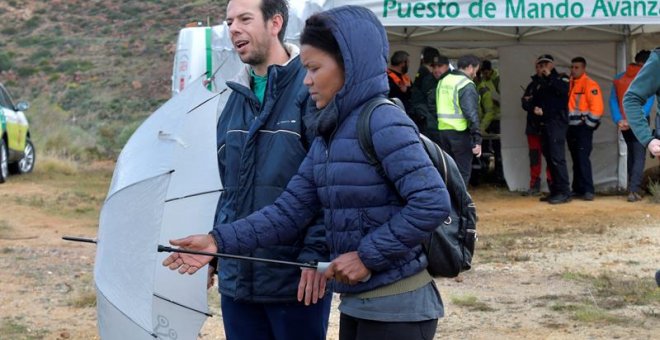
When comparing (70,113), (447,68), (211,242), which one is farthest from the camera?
(70,113)

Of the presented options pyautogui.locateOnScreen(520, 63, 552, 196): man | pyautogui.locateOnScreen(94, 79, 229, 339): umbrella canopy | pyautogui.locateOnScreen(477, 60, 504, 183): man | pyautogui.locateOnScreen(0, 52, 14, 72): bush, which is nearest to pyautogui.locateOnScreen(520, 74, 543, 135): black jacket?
pyautogui.locateOnScreen(520, 63, 552, 196): man

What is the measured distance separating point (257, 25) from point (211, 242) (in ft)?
2.67

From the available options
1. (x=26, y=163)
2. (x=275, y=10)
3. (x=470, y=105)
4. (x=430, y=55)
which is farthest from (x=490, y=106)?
(x=275, y=10)

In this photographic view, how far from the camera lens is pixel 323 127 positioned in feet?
11.5

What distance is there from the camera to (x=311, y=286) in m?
3.65

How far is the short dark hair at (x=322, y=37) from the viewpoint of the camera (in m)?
3.50

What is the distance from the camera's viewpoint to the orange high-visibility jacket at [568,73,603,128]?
14414 mm

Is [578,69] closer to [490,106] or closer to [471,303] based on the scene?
[490,106]

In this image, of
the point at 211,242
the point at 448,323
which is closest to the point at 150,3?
the point at 448,323

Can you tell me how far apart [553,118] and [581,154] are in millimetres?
733

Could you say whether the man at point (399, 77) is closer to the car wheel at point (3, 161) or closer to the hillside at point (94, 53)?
the car wheel at point (3, 161)

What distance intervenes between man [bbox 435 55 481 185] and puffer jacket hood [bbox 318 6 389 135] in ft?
27.7

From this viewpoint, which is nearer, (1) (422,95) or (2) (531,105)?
(1) (422,95)

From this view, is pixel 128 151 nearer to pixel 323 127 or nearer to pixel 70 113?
pixel 323 127
